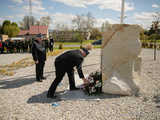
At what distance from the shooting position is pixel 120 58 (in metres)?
4.31

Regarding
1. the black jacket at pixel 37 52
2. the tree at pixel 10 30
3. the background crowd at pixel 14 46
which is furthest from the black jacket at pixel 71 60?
the tree at pixel 10 30

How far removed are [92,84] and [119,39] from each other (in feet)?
5.53

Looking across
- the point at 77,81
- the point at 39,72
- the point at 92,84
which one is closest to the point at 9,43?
the point at 39,72

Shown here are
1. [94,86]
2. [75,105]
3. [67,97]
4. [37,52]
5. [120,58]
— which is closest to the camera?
[75,105]

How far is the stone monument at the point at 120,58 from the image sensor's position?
4234 mm

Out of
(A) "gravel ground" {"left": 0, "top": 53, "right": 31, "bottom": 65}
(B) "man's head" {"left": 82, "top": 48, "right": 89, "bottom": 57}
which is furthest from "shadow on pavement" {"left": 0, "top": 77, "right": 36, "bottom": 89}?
(A) "gravel ground" {"left": 0, "top": 53, "right": 31, "bottom": 65}

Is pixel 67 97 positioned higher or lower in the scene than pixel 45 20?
lower

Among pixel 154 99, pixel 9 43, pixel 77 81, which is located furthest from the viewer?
pixel 9 43

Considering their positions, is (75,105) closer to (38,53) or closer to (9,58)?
(38,53)

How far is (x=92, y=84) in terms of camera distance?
4.52 m

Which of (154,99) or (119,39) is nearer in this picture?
(154,99)

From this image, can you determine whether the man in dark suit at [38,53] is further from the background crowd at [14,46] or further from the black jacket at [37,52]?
the background crowd at [14,46]

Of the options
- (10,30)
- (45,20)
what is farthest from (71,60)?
(10,30)

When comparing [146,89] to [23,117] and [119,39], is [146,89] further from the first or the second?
[23,117]
